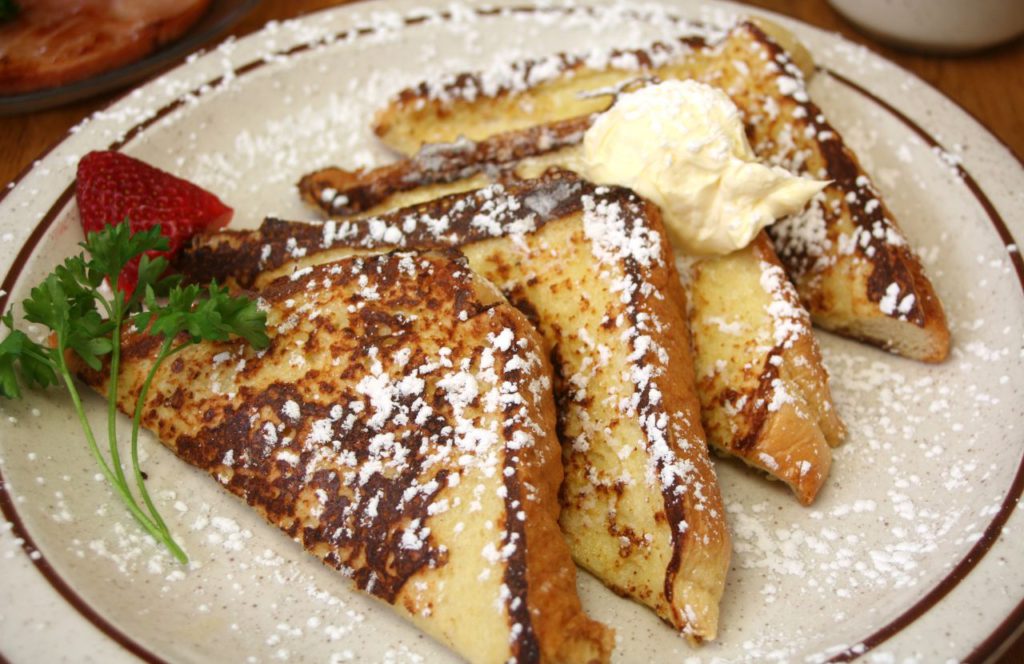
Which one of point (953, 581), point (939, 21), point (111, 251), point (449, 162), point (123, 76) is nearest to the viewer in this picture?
point (953, 581)

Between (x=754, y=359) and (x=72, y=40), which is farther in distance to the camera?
(x=72, y=40)

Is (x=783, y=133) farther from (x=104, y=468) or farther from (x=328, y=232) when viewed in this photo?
(x=104, y=468)

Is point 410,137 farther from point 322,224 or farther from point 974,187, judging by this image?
point 974,187

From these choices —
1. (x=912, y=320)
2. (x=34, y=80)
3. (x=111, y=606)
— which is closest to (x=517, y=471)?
(x=111, y=606)

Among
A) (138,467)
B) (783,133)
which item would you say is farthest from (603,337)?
(138,467)

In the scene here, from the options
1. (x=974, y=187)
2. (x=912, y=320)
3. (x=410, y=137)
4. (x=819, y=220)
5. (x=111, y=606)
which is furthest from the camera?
(x=410, y=137)

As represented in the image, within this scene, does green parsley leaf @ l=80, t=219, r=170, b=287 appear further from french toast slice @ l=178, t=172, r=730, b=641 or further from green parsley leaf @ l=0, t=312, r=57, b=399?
french toast slice @ l=178, t=172, r=730, b=641
